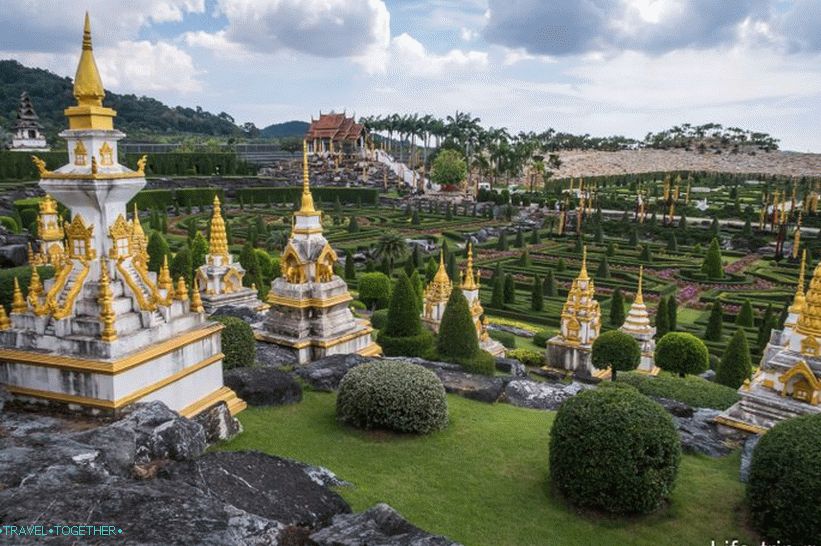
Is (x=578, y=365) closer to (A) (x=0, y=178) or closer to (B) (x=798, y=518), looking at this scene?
(B) (x=798, y=518)

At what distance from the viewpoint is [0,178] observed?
2554 inches

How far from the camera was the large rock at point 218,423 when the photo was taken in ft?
33.8

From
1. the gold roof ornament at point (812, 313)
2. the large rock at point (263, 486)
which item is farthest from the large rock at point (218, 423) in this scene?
the gold roof ornament at point (812, 313)

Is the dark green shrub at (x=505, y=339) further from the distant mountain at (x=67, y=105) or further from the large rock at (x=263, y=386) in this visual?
the distant mountain at (x=67, y=105)

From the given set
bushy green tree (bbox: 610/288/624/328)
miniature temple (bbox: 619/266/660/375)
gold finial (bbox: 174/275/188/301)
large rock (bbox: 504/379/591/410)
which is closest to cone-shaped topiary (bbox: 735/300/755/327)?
bushy green tree (bbox: 610/288/624/328)

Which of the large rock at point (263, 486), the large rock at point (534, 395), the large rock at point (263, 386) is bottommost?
the large rock at point (534, 395)

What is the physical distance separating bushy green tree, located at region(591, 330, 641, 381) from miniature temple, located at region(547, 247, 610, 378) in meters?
1.55

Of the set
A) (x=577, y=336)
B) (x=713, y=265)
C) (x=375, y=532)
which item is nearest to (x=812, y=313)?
(x=375, y=532)

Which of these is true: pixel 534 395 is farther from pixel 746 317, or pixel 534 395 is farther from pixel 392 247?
pixel 392 247

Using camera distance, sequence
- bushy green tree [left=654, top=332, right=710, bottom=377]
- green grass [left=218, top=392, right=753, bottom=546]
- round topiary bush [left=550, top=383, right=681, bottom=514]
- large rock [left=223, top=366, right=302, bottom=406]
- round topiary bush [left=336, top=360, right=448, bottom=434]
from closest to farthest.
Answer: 1. green grass [left=218, top=392, right=753, bottom=546]
2. round topiary bush [left=550, top=383, right=681, bottom=514]
3. round topiary bush [left=336, top=360, right=448, bottom=434]
4. large rock [left=223, top=366, right=302, bottom=406]
5. bushy green tree [left=654, top=332, right=710, bottom=377]

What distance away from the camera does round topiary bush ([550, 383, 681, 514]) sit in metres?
9.02

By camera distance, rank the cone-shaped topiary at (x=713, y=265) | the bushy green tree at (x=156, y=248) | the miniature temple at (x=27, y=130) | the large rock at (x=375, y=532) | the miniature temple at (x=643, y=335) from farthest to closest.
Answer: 1. the miniature temple at (x=27, y=130)
2. the cone-shaped topiary at (x=713, y=265)
3. the bushy green tree at (x=156, y=248)
4. the miniature temple at (x=643, y=335)
5. the large rock at (x=375, y=532)

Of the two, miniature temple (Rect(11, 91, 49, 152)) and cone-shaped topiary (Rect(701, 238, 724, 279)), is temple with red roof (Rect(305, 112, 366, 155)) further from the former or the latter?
cone-shaped topiary (Rect(701, 238, 724, 279))

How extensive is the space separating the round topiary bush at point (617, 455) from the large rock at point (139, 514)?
4428 millimetres
